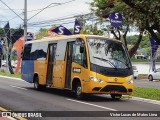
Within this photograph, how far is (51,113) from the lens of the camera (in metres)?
13.5

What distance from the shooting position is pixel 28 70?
26.2 meters

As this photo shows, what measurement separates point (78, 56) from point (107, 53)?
4.40 ft

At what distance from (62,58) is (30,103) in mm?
4663

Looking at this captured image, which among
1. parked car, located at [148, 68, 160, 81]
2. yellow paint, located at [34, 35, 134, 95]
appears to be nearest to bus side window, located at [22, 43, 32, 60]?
yellow paint, located at [34, 35, 134, 95]

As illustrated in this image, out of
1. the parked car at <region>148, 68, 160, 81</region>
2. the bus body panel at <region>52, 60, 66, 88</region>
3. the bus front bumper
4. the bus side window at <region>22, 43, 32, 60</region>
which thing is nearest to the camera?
the bus front bumper

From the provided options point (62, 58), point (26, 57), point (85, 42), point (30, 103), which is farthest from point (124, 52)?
point (26, 57)

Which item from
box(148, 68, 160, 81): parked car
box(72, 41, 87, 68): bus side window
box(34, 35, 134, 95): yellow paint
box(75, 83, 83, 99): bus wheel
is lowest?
box(148, 68, 160, 81): parked car

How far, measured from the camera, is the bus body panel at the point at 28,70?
2554 centimetres

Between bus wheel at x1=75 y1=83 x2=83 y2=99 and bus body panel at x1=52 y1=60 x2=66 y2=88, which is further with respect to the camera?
bus body panel at x1=52 y1=60 x2=66 y2=88

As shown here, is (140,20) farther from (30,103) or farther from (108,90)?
(30,103)

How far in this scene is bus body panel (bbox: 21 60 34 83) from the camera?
25541mm

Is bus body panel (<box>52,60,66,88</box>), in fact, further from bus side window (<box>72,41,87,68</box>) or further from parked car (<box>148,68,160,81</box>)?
parked car (<box>148,68,160,81</box>)

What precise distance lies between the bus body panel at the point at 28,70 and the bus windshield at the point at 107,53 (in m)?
7.45

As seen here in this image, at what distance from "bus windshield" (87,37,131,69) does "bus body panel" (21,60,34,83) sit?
7.45 m
